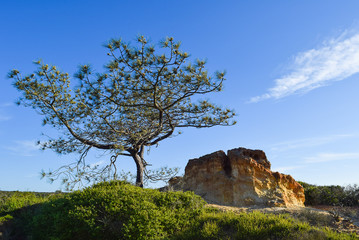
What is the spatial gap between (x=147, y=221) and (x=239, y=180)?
20.3ft

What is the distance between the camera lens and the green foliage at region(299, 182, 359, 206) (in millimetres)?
16531

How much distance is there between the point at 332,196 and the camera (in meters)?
16.6

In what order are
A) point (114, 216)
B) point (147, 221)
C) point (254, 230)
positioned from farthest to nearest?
1. point (114, 216)
2. point (147, 221)
3. point (254, 230)

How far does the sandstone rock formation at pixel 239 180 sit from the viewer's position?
39.0 ft

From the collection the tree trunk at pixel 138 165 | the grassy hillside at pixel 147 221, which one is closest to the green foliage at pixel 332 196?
the tree trunk at pixel 138 165

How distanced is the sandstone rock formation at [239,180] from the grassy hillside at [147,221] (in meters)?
3.65

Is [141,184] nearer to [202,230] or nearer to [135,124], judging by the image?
[135,124]

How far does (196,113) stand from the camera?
14.0m

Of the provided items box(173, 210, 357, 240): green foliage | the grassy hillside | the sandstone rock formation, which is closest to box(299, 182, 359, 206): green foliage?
the sandstone rock formation

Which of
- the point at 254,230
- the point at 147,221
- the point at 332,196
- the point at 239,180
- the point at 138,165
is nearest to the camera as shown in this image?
the point at 254,230

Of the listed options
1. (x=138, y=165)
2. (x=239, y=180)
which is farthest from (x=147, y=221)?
(x=138, y=165)

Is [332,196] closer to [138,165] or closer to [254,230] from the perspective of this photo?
[138,165]

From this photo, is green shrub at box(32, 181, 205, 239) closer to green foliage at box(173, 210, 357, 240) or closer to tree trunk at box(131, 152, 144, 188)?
green foliage at box(173, 210, 357, 240)

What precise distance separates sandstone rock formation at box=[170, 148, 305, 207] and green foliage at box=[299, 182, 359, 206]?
13.7 feet
